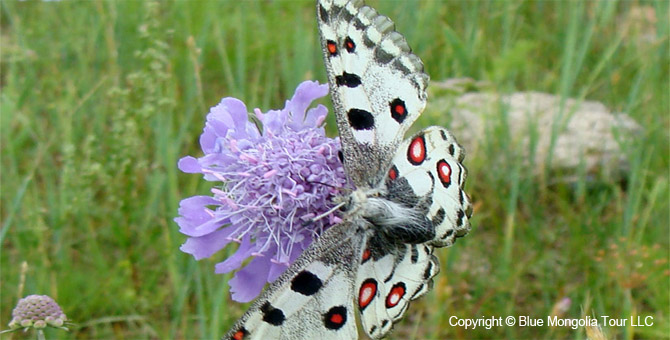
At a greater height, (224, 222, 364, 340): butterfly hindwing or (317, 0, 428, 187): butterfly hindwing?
(317, 0, 428, 187): butterfly hindwing

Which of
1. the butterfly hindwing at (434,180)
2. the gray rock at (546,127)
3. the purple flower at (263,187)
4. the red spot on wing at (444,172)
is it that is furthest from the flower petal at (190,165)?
the gray rock at (546,127)

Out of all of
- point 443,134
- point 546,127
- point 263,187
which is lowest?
point 263,187

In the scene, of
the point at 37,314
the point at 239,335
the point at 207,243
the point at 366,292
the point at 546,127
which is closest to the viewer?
the point at 239,335

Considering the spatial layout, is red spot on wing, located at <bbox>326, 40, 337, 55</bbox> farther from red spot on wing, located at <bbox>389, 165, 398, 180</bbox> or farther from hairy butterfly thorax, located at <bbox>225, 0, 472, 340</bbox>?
red spot on wing, located at <bbox>389, 165, 398, 180</bbox>

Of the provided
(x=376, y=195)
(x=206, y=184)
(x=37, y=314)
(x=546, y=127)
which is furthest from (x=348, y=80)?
(x=546, y=127)

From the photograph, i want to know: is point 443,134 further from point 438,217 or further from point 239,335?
point 239,335

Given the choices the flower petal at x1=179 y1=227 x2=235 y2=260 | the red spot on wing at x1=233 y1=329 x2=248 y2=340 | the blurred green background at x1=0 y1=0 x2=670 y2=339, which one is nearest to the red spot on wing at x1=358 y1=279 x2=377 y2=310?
the red spot on wing at x1=233 y1=329 x2=248 y2=340
